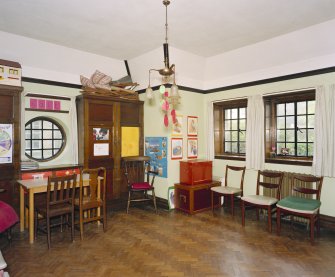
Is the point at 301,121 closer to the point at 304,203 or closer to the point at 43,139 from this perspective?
the point at 304,203

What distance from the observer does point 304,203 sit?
3598 millimetres

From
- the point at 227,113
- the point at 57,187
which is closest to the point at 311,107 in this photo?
the point at 227,113

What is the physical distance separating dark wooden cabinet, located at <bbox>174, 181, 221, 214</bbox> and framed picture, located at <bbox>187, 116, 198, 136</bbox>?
1131 mm

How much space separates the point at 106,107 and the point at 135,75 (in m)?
1.10

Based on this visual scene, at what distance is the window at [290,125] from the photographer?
14.4 ft

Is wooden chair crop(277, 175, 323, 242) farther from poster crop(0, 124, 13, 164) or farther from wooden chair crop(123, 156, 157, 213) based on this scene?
poster crop(0, 124, 13, 164)

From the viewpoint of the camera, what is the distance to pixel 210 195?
512 cm

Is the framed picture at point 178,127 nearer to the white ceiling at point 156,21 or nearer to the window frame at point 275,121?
the white ceiling at point 156,21

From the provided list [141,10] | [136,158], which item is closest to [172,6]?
[141,10]

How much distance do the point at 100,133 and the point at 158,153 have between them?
4.11 feet

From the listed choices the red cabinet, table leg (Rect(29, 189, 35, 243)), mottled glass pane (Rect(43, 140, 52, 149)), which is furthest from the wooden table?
the red cabinet

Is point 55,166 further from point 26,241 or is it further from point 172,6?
point 172,6

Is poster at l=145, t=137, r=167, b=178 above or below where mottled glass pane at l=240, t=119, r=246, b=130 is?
below

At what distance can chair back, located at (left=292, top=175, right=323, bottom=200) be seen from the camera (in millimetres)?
3732
